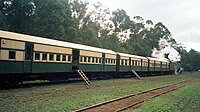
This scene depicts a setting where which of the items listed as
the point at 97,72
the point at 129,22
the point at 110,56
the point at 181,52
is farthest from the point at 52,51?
the point at 181,52

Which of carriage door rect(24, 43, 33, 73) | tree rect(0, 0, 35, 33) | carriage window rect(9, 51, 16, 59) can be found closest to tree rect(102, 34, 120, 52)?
tree rect(0, 0, 35, 33)

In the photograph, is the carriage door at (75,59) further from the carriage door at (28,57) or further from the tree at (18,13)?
the tree at (18,13)

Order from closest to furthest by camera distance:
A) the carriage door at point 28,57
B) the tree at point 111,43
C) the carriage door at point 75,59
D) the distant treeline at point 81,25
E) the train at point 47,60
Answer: the train at point 47,60
the carriage door at point 28,57
the carriage door at point 75,59
the distant treeline at point 81,25
the tree at point 111,43

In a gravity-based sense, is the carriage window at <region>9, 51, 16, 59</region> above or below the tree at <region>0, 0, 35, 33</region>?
below

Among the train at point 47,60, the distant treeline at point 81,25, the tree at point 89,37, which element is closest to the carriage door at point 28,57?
the train at point 47,60

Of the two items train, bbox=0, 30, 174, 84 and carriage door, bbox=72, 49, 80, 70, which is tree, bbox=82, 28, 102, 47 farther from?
carriage door, bbox=72, 49, 80, 70

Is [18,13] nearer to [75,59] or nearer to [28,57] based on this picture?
[75,59]

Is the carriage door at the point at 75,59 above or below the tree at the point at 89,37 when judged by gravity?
below

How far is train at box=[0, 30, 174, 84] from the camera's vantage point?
1994 centimetres

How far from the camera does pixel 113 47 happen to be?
7400 cm

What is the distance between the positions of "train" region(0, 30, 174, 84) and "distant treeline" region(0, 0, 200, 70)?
1309 cm

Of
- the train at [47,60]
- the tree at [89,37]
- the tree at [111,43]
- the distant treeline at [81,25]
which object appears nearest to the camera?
the train at [47,60]

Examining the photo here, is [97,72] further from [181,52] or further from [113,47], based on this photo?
[181,52]

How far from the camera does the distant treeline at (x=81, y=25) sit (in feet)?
155
